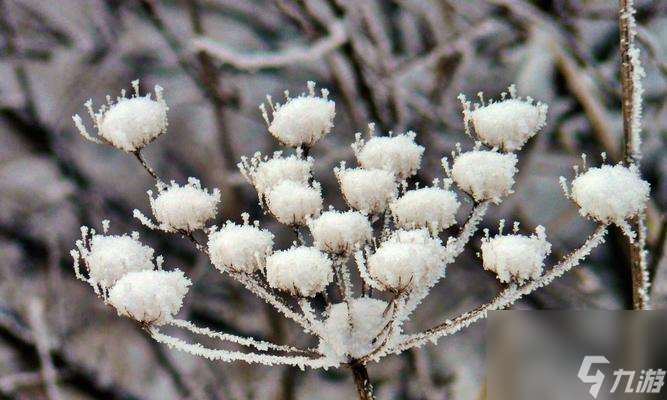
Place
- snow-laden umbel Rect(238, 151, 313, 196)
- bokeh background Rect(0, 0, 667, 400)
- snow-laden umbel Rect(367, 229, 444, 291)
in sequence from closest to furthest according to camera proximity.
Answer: snow-laden umbel Rect(367, 229, 444, 291), snow-laden umbel Rect(238, 151, 313, 196), bokeh background Rect(0, 0, 667, 400)

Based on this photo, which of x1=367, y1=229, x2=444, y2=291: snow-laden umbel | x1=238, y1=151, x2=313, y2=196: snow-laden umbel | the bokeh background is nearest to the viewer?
x1=367, y1=229, x2=444, y2=291: snow-laden umbel

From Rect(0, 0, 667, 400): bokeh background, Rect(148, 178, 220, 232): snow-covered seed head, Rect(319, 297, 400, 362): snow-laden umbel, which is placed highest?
Rect(0, 0, 667, 400): bokeh background

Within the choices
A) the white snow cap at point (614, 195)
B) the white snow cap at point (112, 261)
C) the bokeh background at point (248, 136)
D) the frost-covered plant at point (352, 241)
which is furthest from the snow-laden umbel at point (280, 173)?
the bokeh background at point (248, 136)

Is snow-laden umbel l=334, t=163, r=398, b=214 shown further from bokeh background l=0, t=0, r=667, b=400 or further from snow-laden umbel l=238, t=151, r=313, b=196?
bokeh background l=0, t=0, r=667, b=400

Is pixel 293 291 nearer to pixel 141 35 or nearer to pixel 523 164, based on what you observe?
pixel 523 164

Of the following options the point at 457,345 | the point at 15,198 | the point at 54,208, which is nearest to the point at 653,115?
the point at 457,345

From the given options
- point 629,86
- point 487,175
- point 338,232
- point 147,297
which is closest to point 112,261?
point 147,297

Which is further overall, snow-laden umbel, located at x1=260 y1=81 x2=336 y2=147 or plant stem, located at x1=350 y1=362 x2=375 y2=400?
snow-laden umbel, located at x1=260 y1=81 x2=336 y2=147

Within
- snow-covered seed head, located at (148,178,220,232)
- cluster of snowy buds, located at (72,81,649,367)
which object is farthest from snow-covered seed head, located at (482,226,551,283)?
snow-covered seed head, located at (148,178,220,232)
